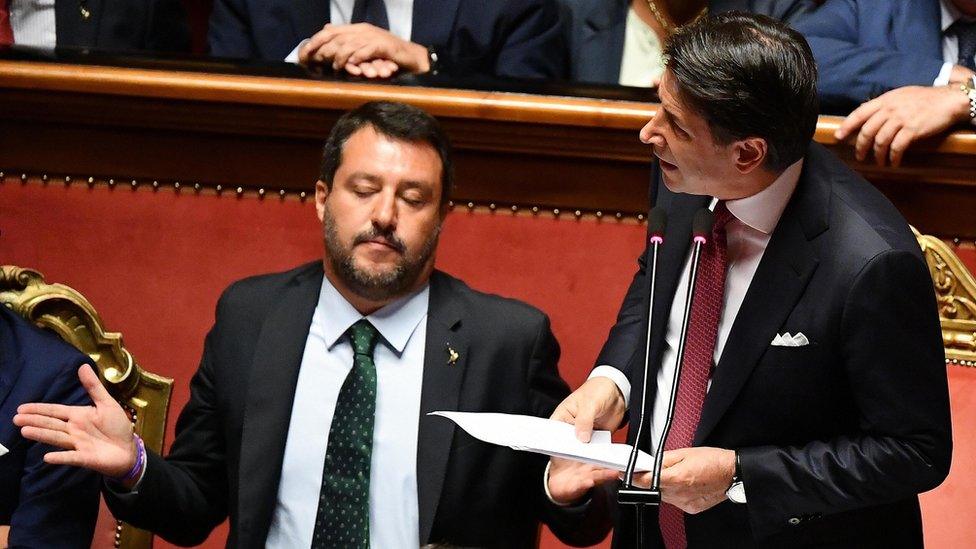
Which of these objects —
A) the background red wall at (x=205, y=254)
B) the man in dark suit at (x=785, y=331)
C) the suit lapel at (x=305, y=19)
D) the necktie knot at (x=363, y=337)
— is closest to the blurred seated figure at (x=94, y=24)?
the suit lapel at (x=305, y=19)

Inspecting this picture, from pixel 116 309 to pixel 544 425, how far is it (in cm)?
91

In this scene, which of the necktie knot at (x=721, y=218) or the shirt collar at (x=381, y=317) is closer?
the necktie knot at (x=721, y=218)

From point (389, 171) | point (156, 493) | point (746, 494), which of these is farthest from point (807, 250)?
point (156, 493)

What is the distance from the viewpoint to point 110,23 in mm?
2502

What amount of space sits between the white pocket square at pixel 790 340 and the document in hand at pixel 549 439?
18cm

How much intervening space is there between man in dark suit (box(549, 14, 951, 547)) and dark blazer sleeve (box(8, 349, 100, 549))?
626 mm

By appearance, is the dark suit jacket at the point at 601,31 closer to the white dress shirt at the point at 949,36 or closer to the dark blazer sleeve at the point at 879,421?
the white dress shirt at the point at 949,36

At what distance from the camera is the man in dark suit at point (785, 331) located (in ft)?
4.56

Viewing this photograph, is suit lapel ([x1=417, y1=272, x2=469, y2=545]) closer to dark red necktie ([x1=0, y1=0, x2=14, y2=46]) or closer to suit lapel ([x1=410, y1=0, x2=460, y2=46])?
suit lapel ([x1=410, y1=0, x2=460, y2=46])

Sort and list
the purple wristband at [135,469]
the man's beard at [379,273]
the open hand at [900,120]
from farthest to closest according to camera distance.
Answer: the open hand at [900,120], the man's beard at [379,273], the purple wristband at [135,469]

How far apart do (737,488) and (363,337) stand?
0.57 metres

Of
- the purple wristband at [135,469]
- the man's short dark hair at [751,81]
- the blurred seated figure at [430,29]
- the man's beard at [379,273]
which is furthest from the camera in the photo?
the blurred seated figure at [430,29]

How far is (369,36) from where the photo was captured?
2195 mm

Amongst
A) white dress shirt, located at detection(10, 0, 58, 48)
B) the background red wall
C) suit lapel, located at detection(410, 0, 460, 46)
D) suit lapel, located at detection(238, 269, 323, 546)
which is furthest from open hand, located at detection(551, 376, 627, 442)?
white dress shirt, located at detection(10, 0, 58, 48)
